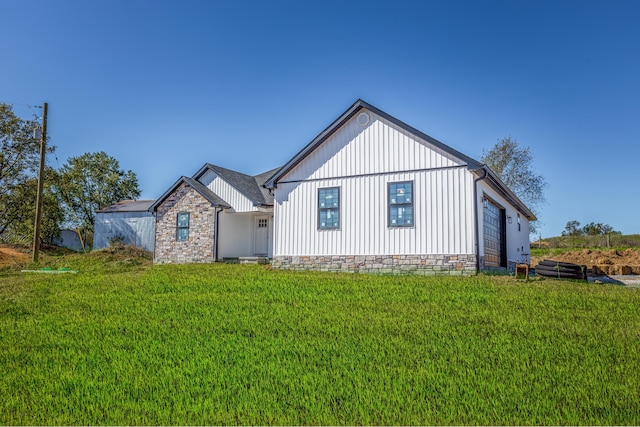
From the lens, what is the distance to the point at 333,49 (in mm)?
13000

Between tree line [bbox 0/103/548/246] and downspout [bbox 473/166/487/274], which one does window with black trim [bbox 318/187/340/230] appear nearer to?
downspout [bbox 473/166/487/274]

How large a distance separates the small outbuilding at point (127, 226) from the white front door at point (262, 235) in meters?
8.56

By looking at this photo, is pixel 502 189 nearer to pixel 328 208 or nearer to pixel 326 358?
pixel 328 208

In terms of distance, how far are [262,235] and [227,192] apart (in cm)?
272

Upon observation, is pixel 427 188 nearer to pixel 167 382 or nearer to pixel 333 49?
pixel 333 49

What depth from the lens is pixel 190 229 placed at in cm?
2080

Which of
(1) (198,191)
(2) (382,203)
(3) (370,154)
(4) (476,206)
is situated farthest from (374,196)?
(1) (198,191)


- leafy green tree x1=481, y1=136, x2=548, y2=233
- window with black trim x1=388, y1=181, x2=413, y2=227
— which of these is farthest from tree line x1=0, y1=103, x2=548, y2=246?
window with black trim x1=388, y1=181, x2=413, y2=227

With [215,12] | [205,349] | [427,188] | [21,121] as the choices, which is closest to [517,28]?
[427,188]

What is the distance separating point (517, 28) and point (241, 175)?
14.6 metres

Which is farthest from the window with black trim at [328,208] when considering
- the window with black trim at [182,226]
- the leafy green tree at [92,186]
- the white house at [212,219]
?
the leafy green tree at [92,186]

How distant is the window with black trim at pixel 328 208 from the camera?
51.7 ft

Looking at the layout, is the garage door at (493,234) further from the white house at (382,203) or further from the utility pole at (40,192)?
the utility pole at (40,192)

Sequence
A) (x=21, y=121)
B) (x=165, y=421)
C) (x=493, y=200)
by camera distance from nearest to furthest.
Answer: (x=165, y=421), (x=493, y=200), (x=21, y=121)
